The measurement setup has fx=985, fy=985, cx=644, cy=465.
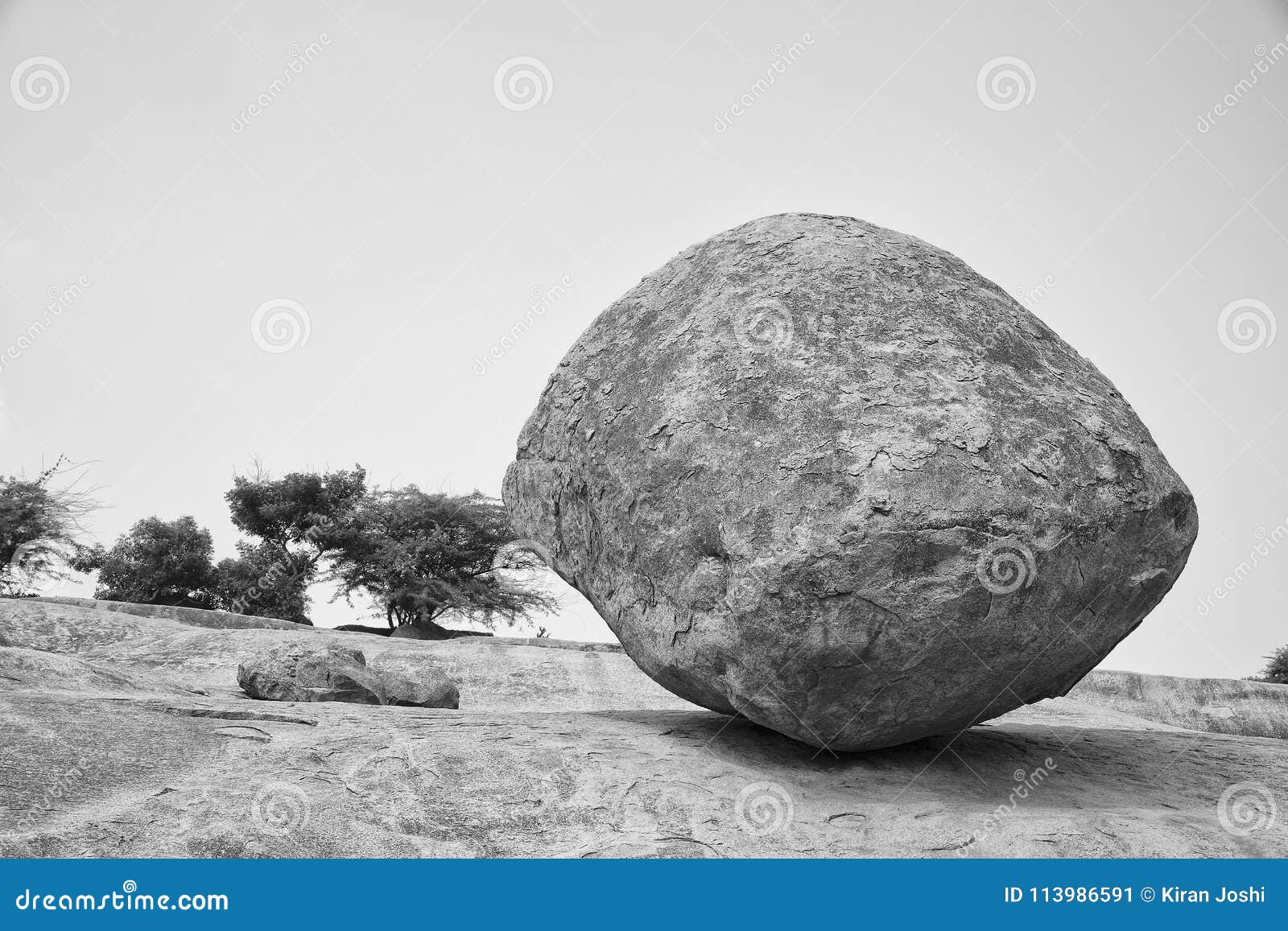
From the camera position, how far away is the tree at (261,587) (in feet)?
76.8

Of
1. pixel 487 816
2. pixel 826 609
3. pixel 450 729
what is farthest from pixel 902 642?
pixel 450 729

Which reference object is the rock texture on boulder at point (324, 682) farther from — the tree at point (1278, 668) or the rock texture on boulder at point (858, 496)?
the tree at point (1278, 668)

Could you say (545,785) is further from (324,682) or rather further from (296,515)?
(296,515)

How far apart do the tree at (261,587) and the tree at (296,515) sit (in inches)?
1.2

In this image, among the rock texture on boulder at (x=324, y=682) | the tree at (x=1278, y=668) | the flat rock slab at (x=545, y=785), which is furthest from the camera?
the tree at (x=1278, y=668)

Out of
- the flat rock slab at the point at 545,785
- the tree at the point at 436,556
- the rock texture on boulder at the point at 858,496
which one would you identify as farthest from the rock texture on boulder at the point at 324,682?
the tree at the point at 436,556

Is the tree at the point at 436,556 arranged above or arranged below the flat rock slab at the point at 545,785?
above

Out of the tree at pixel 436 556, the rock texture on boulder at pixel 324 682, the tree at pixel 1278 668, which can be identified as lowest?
the tree at pixel 1278 668

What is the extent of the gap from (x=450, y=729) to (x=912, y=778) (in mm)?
2589

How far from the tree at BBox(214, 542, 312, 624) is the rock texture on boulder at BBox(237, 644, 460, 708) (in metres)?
17.0

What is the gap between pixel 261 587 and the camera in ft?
75.7

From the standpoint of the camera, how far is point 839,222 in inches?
246

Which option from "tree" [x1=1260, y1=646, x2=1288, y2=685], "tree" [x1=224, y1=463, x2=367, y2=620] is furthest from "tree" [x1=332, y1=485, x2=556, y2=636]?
"tree" [x1=1260, y1=646, x2=1288, y2=685]

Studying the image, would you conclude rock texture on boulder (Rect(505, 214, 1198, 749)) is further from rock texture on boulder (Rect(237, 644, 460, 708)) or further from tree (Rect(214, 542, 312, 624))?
tree (Rect(214, 542, 312, 624))
